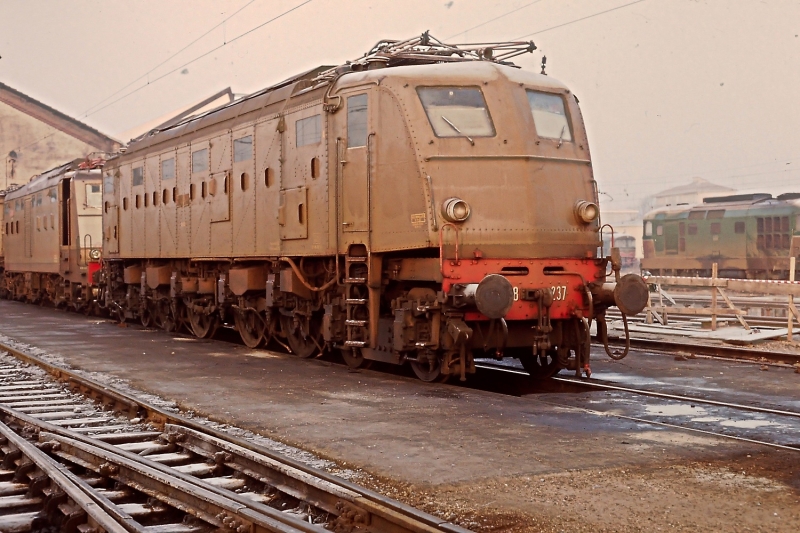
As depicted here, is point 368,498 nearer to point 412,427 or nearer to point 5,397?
point 412,427

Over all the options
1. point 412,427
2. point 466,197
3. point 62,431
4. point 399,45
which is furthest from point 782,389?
point 62,431

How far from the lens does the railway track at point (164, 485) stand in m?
5.50

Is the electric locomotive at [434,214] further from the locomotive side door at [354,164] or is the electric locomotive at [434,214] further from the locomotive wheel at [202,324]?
the locomotive wheel at [202,324]

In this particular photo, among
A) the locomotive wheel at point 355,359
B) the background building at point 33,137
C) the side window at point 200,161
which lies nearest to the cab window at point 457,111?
the locomotive wheel at point 355,359

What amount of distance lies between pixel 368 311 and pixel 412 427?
3.63 metres

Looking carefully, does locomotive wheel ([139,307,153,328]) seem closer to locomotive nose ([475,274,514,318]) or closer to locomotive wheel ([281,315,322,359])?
locomotive wheel ([281,315,322,359])

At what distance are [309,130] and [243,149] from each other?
2564 millimetres

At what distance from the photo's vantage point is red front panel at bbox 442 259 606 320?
10375 mm

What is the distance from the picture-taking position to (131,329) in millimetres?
19953

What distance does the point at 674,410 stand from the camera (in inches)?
374

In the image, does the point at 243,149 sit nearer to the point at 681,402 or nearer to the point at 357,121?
the point at 357,121

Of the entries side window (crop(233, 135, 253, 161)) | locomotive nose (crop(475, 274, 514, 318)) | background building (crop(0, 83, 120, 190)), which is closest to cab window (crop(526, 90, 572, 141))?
locomotive nose (crop(475, 274, 514, 318))

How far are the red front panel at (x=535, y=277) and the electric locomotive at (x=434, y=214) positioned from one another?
0.02 metres

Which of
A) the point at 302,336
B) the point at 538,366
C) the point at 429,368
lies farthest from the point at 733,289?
the point at 429,368
